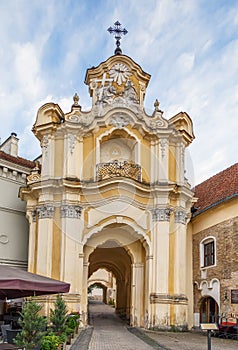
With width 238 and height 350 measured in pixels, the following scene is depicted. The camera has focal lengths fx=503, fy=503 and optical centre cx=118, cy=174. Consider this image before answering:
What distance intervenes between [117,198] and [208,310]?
752 centimetres

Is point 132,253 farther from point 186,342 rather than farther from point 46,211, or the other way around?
point 186,342

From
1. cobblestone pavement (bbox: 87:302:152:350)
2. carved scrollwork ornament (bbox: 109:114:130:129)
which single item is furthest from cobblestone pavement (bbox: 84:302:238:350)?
carved scrollwork ornament (bbox: 109:114:130:129)

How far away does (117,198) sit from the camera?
76.4ft

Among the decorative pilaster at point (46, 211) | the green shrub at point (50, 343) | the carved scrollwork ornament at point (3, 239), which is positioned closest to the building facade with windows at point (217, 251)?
the decorative pilaster at point (46, 211)

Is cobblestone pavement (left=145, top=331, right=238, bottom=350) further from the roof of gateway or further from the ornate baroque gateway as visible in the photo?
the roof of gateway

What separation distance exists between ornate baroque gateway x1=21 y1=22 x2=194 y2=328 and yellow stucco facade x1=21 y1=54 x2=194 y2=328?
1.8 inches

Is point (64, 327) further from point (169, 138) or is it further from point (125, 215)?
point (169, 138)

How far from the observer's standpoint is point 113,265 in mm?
34875

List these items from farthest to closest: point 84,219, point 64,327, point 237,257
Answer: point 84,219 < point 237,257 < point 64,327

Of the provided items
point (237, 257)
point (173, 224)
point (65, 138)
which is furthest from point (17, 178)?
point (237, 257)

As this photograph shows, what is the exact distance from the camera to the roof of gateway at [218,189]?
2433 centimetres

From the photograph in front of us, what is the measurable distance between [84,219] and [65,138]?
4032mm

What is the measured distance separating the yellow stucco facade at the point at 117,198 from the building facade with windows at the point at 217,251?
930 millimetres

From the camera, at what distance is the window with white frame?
24.7 meters
